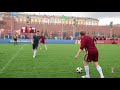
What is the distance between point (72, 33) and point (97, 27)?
260 inches

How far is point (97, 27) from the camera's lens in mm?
72875

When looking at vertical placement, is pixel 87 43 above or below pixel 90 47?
above

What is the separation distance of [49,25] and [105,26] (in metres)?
13.8
